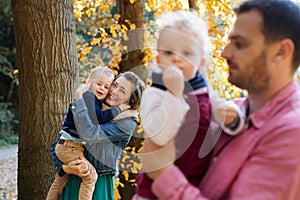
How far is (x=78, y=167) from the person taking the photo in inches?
114

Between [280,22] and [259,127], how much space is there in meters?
0.29

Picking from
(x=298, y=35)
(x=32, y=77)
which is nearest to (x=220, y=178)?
(x=298, y=35)

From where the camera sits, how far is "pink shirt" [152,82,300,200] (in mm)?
1106

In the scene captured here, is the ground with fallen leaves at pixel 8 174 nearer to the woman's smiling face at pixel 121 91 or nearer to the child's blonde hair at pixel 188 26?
the woman's smiling face at pixel 121 91

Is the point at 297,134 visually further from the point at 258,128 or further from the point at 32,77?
the point at 32,77

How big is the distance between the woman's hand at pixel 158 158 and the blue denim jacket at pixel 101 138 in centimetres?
166

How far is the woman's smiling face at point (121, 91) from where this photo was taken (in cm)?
302

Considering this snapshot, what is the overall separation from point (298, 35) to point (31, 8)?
2559mm

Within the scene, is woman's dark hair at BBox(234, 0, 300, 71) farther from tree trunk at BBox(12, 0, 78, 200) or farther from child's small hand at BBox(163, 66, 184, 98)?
tree trunk at BBox(12, 0, 78, 200)

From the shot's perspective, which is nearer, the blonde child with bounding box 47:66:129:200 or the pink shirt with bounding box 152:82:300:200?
the pink shirt with bounding box 152:82:300:200

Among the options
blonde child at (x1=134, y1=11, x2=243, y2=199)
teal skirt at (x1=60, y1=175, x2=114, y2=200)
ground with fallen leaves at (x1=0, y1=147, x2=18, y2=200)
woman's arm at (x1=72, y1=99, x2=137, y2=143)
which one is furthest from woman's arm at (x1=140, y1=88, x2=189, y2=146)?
ground with fallen leaves at (x1=0, y1=147, x2=18, y2=200)

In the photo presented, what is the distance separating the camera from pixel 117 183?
4996 mm

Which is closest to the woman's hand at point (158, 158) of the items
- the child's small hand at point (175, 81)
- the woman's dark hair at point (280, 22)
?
the child's small hand at point (175, 81)

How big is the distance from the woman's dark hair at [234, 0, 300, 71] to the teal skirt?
207 cm
